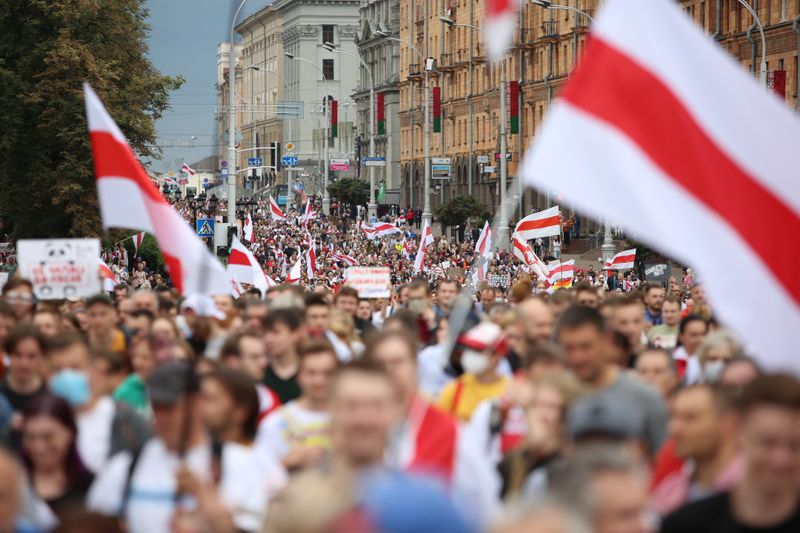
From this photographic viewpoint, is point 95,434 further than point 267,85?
No

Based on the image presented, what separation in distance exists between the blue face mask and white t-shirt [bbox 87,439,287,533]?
1.01m

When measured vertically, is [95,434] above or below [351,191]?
above

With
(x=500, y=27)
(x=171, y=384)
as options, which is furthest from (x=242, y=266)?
(x=171, y=384)

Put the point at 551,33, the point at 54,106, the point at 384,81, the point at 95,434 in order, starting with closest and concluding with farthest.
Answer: the point at 95,434
the point at 54,106
the point at 551,33
the point at 384,81

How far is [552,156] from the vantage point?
23.3 feet

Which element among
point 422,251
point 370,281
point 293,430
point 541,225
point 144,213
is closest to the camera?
point 293,430

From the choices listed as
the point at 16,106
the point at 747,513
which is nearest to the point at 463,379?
the point at 747,513

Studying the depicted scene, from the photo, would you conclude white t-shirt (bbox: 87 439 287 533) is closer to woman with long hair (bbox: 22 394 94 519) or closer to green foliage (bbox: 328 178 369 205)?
woman with long hair (bbox: 22 394 94 519)

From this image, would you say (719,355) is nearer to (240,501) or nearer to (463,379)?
(463,379)

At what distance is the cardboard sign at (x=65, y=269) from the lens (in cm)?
1598

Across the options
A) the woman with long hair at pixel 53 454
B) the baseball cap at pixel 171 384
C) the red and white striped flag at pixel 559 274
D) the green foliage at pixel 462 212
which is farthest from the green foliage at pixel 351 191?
the baseball cap at pixel 171 384

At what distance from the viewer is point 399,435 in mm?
6680

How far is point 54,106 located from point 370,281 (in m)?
30.1

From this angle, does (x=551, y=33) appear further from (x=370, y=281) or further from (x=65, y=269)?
(x=65, y=269)
